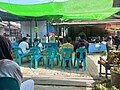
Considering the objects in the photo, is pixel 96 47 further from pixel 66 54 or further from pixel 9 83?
pixel 9 83

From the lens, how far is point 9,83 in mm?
3342

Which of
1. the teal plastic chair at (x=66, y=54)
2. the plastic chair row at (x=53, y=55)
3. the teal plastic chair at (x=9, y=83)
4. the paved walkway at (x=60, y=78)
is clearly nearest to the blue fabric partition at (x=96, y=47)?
the plastic chair row at (x=53, y=55)

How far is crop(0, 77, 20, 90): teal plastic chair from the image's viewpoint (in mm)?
3301

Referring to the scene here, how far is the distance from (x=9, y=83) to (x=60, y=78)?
5.43 metres

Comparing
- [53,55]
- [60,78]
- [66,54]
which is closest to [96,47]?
[53,55]

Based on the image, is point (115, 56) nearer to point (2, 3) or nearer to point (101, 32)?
point (2, 3)

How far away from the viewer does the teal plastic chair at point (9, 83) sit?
3301 millimetres

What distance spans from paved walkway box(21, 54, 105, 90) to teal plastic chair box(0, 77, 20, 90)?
13.5 feet

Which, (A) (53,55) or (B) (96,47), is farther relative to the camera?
(B) (96,47)

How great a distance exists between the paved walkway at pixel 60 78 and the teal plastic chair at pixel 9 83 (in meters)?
4.13

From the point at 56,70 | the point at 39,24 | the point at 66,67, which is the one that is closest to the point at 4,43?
the point at 56,70

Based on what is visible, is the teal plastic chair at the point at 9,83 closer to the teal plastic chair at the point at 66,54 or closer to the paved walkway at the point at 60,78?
the paved walkway at the point at 60,78

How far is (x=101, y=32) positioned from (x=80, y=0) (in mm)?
18429

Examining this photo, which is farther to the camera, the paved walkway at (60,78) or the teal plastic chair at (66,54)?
the teal plastic chair at (66,54)
